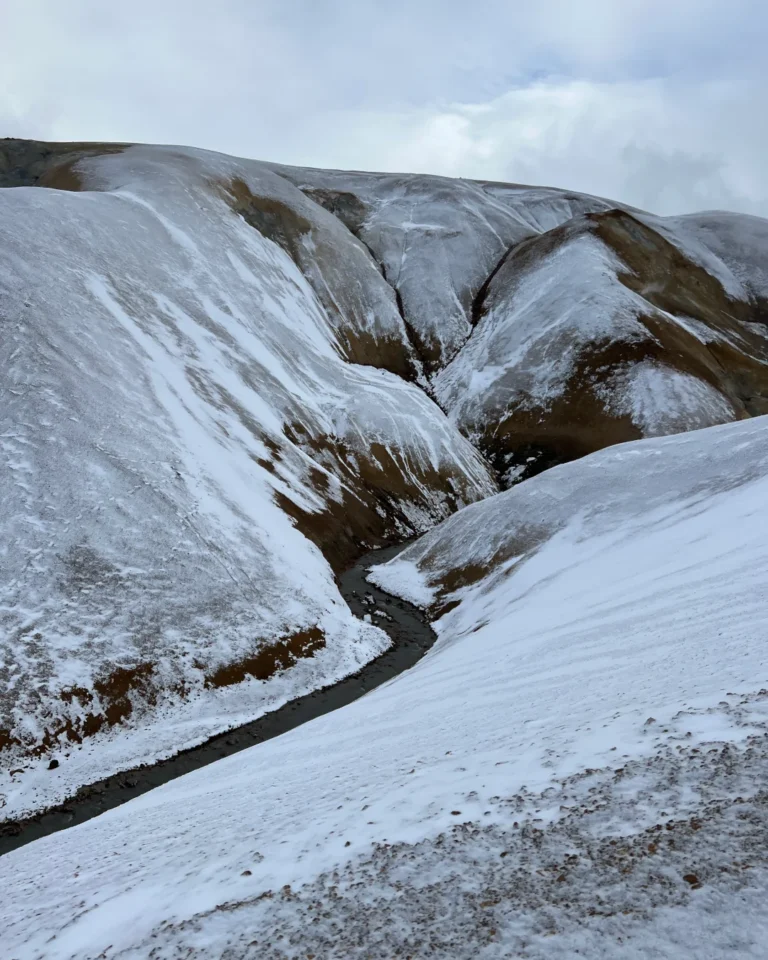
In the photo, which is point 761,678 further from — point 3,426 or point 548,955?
point 3,426

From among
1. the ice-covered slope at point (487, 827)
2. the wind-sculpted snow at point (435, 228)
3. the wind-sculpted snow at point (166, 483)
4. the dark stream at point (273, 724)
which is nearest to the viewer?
the ice-covered slope at point (487, 827)

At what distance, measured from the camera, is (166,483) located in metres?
29.7

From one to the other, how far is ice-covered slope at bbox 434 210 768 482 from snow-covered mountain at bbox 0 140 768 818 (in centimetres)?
31

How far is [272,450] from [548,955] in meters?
36.0

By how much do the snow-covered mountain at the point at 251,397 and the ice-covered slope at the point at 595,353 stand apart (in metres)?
0.31

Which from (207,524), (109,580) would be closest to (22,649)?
(109,580)

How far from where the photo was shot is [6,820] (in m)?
17.5

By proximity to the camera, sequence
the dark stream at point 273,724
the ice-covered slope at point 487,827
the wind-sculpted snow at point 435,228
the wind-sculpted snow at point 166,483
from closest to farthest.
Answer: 1. the ice-covered slope at point 487,827
2. the dark stream at point 273,724
3. the wind-sculpted snow at point 166,483
4. the wind-sculpted snow at point 435,228

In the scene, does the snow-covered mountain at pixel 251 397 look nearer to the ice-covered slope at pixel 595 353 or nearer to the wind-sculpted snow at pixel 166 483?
the wind-sculpted snow at pixel 166 483

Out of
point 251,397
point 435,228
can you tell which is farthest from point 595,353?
point 435,228

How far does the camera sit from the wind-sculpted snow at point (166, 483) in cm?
2214

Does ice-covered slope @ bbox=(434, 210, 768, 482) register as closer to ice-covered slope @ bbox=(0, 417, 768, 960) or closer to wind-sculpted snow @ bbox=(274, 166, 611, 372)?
wind-sculpted snow @ bbox=(274, 166, 611, 372)

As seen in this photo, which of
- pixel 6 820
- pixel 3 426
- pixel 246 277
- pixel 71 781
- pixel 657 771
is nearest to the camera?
pixel 657 771

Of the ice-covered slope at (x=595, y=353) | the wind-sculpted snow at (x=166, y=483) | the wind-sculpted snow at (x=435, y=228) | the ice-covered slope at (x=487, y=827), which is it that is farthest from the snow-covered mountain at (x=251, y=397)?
the ice-covered slope at (x=487, y=827)
